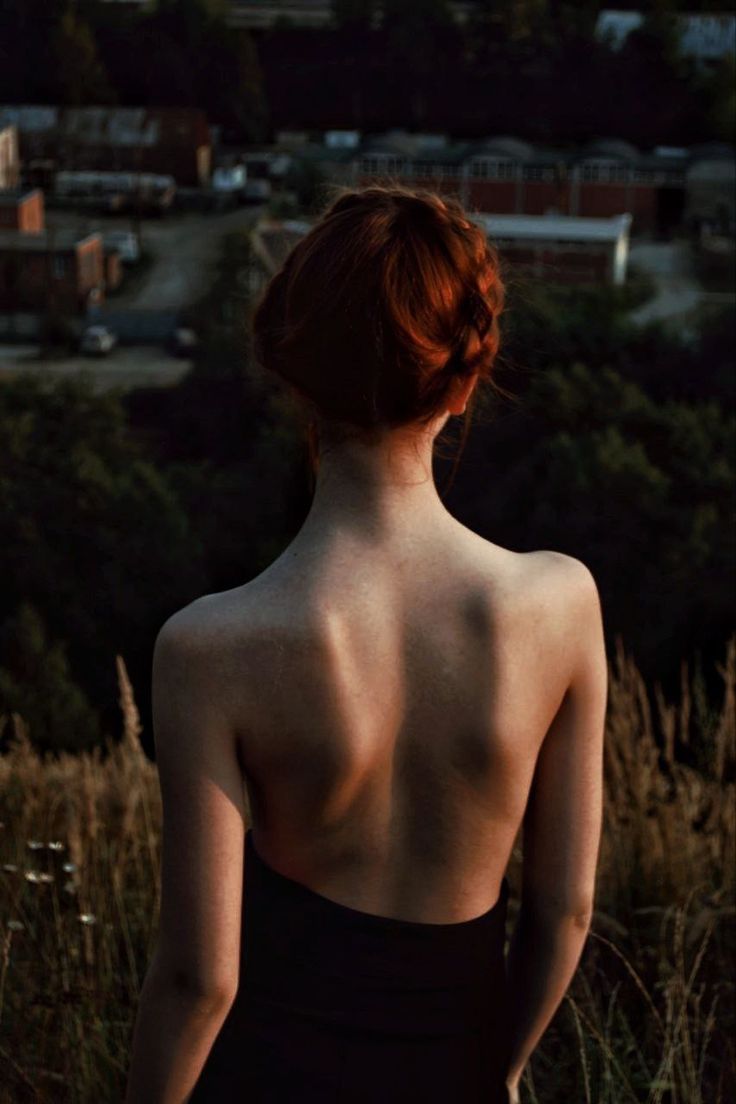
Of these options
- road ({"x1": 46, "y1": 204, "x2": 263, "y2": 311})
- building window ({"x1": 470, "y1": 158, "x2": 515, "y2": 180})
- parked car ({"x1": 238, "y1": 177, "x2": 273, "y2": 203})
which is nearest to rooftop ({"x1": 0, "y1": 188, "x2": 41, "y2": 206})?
road ({"x1": 46, "y1": 204, "x2": 263, "y2": 311})

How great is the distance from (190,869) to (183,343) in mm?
28224

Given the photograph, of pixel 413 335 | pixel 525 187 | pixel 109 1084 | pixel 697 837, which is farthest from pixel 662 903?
pixel 525 187

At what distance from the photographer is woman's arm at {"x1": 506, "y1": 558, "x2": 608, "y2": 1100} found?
1365mm

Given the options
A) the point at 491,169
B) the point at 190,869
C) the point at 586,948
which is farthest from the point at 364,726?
the point at 491,169

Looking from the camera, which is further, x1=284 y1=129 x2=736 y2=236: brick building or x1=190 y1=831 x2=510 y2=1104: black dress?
x1=284 y1=129 x2=736 y2=236: brick building

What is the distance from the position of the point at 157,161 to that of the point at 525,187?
1063 centimetres

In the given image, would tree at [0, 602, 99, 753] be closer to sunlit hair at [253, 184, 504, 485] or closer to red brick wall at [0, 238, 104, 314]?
sunlit hair at [253, 184, 504, 485]

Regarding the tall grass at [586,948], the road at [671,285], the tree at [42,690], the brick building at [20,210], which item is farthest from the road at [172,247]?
the tall grass at [586,948]

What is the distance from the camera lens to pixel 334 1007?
133 centimetres

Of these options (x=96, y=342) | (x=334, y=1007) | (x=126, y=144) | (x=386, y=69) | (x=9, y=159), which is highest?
(x=334, y=1007)

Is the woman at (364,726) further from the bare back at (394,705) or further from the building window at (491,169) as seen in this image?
the building window at (491,169)

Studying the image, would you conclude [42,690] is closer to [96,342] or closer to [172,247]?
[96,342]

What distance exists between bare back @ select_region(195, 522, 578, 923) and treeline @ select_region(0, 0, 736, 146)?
146 feet

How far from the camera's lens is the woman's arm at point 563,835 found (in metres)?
1.37
